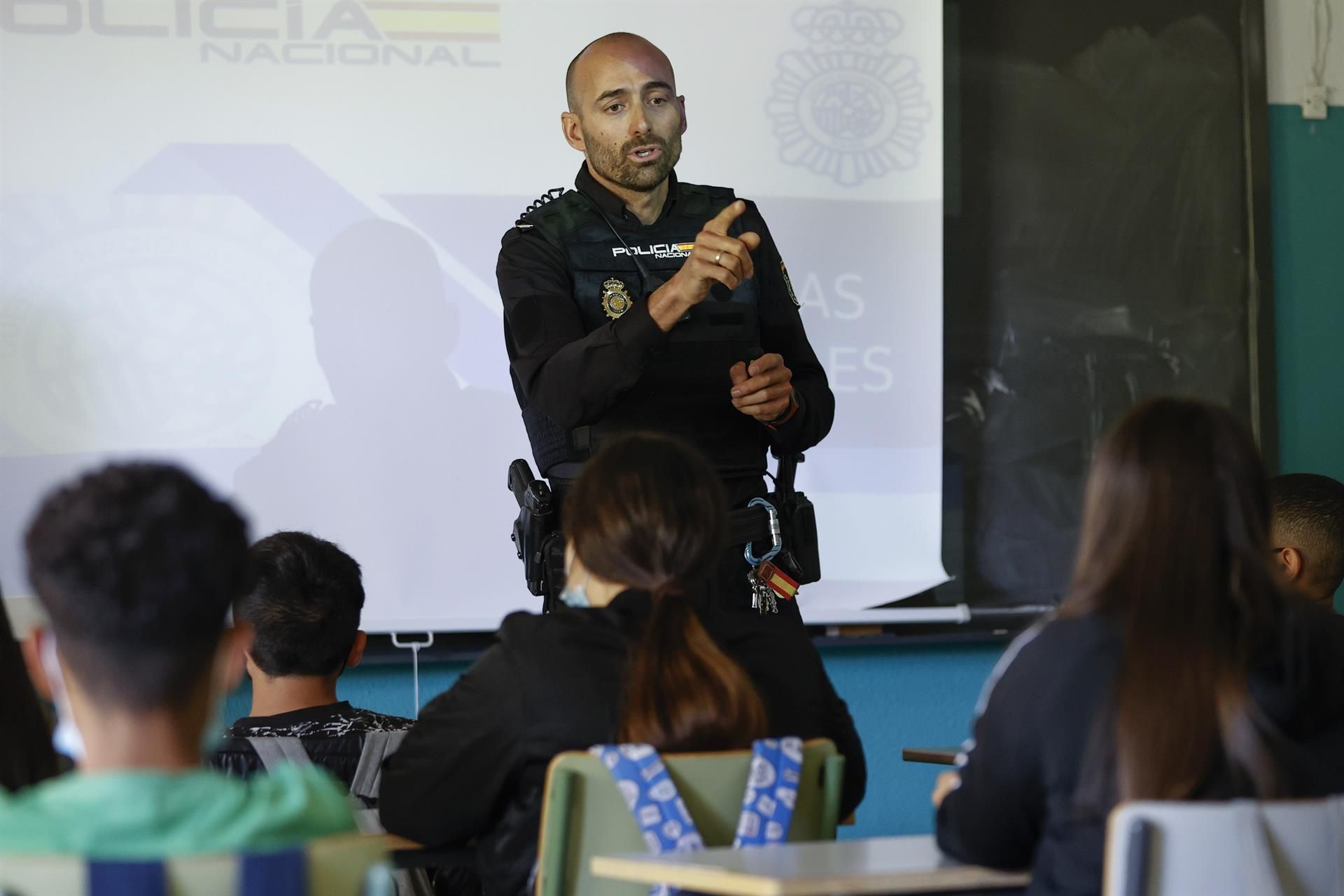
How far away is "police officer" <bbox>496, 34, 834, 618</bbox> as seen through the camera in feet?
9.32

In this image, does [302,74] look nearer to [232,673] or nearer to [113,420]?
[113,420]

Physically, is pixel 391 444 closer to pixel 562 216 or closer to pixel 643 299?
pixel 562 216

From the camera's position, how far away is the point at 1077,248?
Result: 405 cm

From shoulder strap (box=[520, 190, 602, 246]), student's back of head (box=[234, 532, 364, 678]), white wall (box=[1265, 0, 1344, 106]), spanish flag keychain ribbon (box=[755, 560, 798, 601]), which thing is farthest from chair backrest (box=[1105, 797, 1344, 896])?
white wall (box=[1265, 0, 1344, 106])

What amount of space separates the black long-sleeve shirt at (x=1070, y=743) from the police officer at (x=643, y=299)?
1.31 metres

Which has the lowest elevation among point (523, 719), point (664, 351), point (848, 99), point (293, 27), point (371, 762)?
point (371, 762)

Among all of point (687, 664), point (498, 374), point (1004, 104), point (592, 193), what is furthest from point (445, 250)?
point (687, 664)

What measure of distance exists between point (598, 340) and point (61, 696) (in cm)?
157

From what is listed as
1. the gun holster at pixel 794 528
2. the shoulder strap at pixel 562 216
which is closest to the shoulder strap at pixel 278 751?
the gun holster at pixel 794 528

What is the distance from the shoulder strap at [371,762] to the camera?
7.21ft

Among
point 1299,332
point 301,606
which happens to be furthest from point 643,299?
point 1299,332

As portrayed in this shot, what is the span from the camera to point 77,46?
11.6ft

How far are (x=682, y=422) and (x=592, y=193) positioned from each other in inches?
20.5

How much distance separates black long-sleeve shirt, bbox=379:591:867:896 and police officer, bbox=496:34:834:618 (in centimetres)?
90
